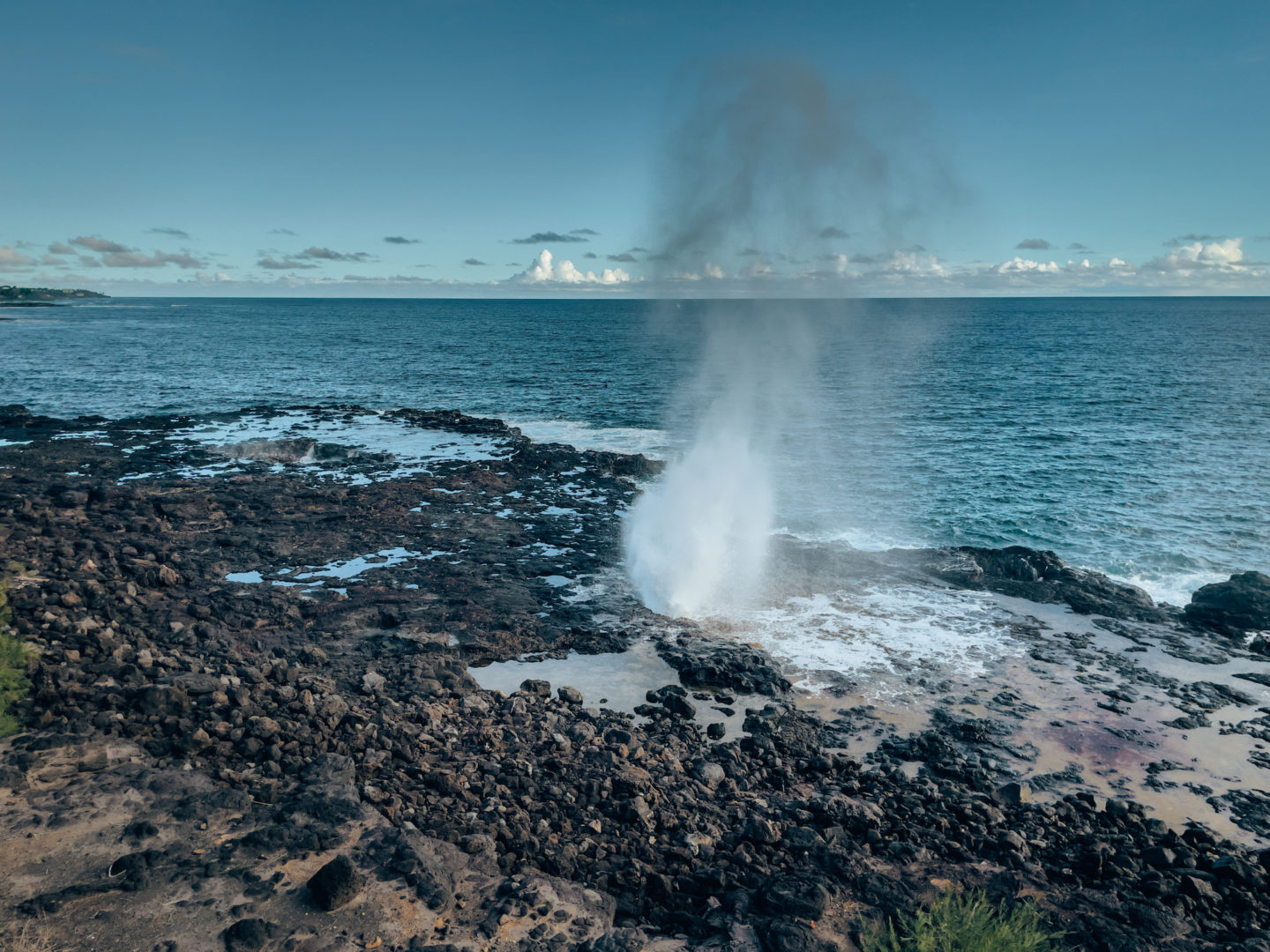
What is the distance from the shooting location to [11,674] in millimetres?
12625

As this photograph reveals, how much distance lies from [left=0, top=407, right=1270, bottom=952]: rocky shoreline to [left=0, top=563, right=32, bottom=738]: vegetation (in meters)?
0.37

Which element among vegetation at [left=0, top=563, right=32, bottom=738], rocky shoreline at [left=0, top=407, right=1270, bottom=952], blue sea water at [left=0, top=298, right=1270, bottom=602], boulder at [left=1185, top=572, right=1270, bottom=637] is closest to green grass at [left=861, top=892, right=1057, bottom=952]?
rocky shoreline at [left=0, top=407, right=1270, bottom=952]

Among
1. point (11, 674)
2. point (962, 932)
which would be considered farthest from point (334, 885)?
point (11, 674)

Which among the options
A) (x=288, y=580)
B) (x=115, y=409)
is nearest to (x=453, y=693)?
(x=288, y=580)

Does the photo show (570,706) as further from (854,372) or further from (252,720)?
(854,372)

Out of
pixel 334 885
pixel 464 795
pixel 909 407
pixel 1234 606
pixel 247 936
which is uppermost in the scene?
pixel 909 407

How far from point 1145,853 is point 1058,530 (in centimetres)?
2248

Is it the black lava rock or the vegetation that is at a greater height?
the vegetation

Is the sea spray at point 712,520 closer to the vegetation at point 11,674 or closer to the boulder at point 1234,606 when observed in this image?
the boulder at point 1234,606

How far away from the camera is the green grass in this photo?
8.50 meters

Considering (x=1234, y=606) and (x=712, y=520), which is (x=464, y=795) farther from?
(x=1234, y=606)

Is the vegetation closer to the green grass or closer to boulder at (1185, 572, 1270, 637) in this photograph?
the green grass

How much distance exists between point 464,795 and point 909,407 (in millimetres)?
57401

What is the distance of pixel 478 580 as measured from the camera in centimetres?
2247
